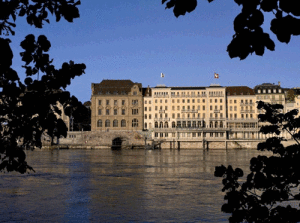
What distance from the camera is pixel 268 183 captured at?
6.99 metres

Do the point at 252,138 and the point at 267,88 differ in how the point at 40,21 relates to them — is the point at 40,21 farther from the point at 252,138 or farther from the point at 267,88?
the point at 267,88

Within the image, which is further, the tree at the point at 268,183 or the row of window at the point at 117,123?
the row of window at the point at 117,123

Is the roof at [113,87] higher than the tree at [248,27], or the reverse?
the roof at [113,87]

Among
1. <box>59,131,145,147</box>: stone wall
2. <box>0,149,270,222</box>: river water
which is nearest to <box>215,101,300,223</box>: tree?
<box>0,149,270,222</box>: river water

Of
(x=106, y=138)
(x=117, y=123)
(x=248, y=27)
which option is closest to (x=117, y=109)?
(x=117, y=123)

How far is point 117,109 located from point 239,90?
41.0 meters

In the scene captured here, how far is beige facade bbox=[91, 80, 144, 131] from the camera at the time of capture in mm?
120875

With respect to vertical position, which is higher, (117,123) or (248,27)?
(117,123)

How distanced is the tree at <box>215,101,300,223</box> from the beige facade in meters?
112

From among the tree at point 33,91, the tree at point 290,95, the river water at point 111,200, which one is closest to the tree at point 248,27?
the tree at point 33,91

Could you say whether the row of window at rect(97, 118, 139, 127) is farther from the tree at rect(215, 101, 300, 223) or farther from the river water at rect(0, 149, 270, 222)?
the tree at rect(215, 101, 300, 223)

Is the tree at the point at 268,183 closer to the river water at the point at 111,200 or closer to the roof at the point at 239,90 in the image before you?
the river water at the point at 111,200

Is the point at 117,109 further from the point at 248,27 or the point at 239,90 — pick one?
the point at 248,27

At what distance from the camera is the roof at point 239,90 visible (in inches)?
4840
